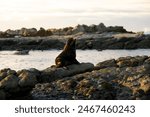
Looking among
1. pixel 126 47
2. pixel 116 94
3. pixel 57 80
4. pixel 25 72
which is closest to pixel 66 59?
pixel 57 80

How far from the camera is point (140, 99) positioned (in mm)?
22719

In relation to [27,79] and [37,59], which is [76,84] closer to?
[27,79]

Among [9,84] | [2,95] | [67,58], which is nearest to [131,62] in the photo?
[67,58]

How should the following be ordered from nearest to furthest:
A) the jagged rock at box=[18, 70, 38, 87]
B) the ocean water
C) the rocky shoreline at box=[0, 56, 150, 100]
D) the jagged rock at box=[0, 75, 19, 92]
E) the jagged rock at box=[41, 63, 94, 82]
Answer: the rocky shoreline at box=[0, 56, 150, 100] < the jagged rock at box=[0, 75, 19, 92] < the jagged rock at box=[18, 70, 38, 87] < the jagged rock at box=[41, 63, 94, 82] < the ocean water

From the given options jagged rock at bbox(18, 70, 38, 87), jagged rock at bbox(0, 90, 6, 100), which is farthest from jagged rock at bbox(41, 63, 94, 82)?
jagged rock at bbox(0, 90, 6, 100)

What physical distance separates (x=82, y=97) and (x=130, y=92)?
8.13 feet

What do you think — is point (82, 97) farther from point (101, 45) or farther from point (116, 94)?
point (101, 45)

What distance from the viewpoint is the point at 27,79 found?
985 inches

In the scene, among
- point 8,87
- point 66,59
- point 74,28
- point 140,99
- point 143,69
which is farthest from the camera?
point 74,28

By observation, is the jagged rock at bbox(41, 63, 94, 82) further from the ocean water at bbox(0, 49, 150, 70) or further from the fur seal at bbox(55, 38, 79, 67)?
the ocean water at bbox(0, 49, 150, 70)

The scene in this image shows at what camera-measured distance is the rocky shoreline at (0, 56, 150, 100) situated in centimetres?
2399

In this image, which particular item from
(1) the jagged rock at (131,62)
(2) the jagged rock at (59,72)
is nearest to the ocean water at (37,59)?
(1) the jagged rock at (131,62)

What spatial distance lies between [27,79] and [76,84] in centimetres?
276

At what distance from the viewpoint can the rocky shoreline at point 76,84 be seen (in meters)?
24.0
